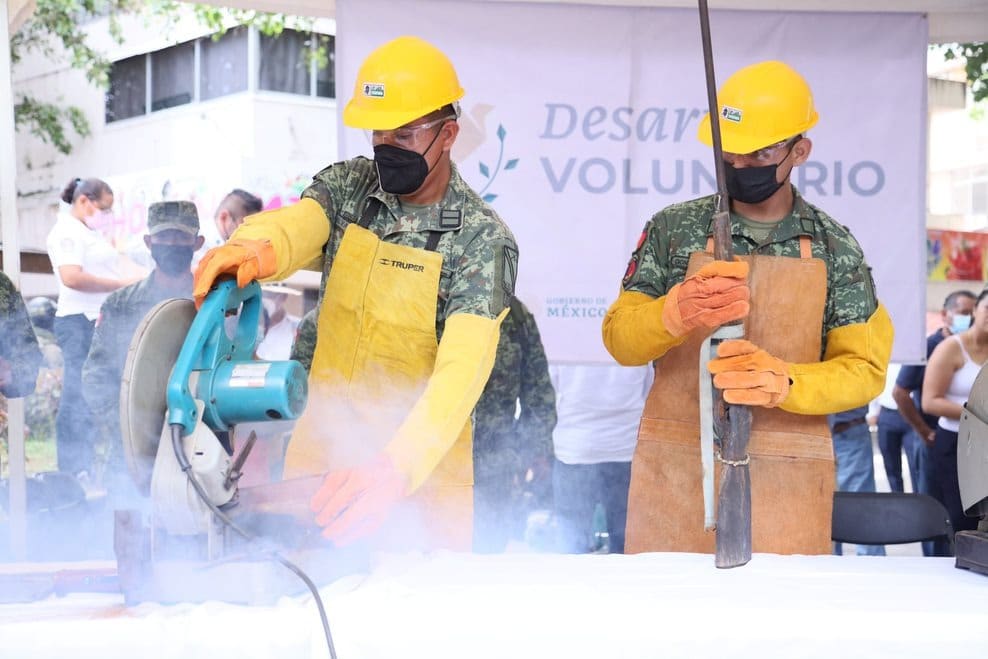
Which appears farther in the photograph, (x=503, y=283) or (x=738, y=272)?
(x=503, y=283)

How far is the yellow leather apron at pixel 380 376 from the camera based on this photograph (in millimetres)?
2418

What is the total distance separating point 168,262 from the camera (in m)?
4.11

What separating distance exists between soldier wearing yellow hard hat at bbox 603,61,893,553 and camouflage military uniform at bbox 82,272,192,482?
1734 mm

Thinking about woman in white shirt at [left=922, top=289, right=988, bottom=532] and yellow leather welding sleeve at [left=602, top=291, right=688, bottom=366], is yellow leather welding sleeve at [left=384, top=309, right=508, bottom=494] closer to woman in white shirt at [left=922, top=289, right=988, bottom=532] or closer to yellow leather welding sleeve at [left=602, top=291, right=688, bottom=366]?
yellow leather welding sleeve at [left=602, top=291, right=688, bottom=366]

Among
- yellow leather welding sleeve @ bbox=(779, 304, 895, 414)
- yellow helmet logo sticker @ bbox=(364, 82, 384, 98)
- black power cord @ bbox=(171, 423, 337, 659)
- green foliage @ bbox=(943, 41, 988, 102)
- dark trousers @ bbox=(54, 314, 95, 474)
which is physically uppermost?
green foliage @ bbox=(943, 41, 988, 102)

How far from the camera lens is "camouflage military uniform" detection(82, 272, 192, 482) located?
371 centimetres

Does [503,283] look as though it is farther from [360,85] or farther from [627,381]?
[627,381]

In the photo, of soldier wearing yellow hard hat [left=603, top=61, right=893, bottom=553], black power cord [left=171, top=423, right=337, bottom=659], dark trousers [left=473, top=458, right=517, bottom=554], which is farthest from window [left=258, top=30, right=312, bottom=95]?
black power cord [left=171, top=423, right=337, bottom=659]

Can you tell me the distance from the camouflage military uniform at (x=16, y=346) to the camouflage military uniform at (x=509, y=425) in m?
1.43

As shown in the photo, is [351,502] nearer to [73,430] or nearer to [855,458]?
[73,430]

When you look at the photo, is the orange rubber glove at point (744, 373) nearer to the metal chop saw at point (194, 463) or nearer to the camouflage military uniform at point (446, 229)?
the camouflage military uniform at point (446, 229)

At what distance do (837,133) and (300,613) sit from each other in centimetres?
291

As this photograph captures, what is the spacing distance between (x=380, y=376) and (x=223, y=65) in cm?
1190

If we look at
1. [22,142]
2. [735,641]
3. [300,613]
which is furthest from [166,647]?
[22,142]
